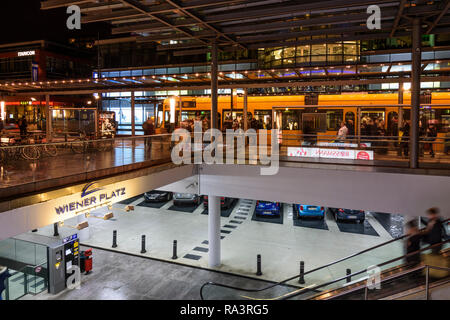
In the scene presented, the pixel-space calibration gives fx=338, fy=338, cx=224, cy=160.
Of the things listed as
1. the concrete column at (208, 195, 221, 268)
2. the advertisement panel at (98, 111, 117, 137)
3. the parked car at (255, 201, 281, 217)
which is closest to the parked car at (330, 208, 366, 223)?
the parked car at (255, 201, 281, 217)

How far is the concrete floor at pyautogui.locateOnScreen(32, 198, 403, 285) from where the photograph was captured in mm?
13906

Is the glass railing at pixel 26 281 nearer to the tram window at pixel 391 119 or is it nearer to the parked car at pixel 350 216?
the parked car at pixel 350 216

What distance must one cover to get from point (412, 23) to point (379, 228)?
39.2ft

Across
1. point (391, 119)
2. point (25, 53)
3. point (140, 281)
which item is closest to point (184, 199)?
point (140, 281)

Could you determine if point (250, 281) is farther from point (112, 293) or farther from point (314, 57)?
point (314, 57)

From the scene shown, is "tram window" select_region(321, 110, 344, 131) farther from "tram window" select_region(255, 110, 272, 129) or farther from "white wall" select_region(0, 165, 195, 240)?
"white wall" select_region(0, 165, 195, 240)

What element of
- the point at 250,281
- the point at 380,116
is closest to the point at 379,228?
the point at 380,116

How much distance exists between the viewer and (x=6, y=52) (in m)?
41.5

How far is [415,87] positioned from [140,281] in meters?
11.3

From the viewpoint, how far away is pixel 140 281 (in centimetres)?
1252

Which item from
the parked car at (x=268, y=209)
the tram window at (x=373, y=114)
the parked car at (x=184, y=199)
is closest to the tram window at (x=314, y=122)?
the tram window at (x=373, y=114)

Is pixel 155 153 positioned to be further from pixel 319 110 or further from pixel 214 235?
pixel 319 110

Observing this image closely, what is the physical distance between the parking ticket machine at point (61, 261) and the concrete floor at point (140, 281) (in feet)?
1.15

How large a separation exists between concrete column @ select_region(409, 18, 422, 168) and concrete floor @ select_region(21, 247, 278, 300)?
6.67 m
